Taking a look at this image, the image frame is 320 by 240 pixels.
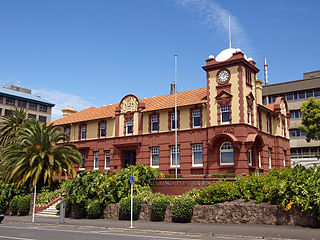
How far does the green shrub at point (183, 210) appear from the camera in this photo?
1950 centimetres

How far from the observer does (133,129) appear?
113 ft

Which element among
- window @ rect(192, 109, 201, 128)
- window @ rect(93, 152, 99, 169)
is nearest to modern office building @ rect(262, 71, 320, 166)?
window @ rect(192, 109, 201, 128)

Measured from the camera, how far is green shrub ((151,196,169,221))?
2062 cm

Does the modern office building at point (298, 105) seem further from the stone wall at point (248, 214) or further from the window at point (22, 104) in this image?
the window at point (22, 104)

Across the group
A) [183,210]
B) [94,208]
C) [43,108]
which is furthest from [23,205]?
[43,108]

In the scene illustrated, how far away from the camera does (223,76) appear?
28875 millimetres

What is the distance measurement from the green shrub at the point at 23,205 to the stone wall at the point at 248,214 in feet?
46.3

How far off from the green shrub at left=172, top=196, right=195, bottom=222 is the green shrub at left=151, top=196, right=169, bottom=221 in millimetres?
930

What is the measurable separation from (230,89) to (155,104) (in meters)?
8.98

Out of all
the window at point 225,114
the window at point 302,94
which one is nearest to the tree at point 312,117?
the window at point 225,114

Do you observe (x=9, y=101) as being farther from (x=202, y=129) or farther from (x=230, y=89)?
(x=230, y=89)

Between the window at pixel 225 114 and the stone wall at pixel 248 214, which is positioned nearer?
the stone wall at pixel 248 214

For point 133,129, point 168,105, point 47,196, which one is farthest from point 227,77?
point 47,196

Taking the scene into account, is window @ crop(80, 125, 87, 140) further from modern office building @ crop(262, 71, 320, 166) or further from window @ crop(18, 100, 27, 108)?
window @ crop(18, 100, 27, 108)
